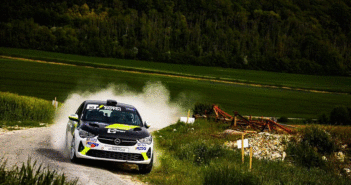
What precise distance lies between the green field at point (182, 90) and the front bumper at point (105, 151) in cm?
4923

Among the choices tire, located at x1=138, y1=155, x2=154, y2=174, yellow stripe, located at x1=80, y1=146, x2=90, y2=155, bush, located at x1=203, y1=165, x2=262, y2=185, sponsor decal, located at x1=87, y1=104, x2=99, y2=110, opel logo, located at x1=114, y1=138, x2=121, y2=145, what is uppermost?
sponsor decal, located at x1=87, y1=104, x2=99, y2=110

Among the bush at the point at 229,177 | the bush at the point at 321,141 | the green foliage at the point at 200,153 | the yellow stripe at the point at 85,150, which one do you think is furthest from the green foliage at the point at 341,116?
the yellow stripe at the point at 85,150

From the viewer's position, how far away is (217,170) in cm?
1411

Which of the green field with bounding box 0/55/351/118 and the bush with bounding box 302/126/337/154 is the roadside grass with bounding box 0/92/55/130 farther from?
the green field with bounding box 0/55/351/118

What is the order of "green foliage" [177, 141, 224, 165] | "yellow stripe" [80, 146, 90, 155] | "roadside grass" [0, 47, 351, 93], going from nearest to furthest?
"yellow stripe" [80, 146, 90, 155]
"green foliage" [177, 141, 224, 165]
"roadside grass" [0, 47, 351, 93]

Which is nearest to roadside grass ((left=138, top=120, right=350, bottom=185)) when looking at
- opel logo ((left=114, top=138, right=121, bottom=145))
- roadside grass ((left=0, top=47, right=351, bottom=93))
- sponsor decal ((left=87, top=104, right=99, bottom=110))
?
opel logo ((left=114, top=138, right=121, bottom=145))

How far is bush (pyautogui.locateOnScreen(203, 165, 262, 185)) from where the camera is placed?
13219 millimetres

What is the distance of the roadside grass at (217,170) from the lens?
44.8 feet

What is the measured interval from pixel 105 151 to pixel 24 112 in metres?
18.4

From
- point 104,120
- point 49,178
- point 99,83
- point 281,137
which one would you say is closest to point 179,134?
point 281,137

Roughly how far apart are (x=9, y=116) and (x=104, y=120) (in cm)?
1592

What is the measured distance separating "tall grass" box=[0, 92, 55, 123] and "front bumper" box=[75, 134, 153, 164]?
16493 millimetres

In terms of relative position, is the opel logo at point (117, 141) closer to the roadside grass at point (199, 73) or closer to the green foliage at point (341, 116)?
the green foliage at point (341, 116)

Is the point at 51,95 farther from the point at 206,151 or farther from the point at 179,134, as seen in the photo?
the point at 206,151
